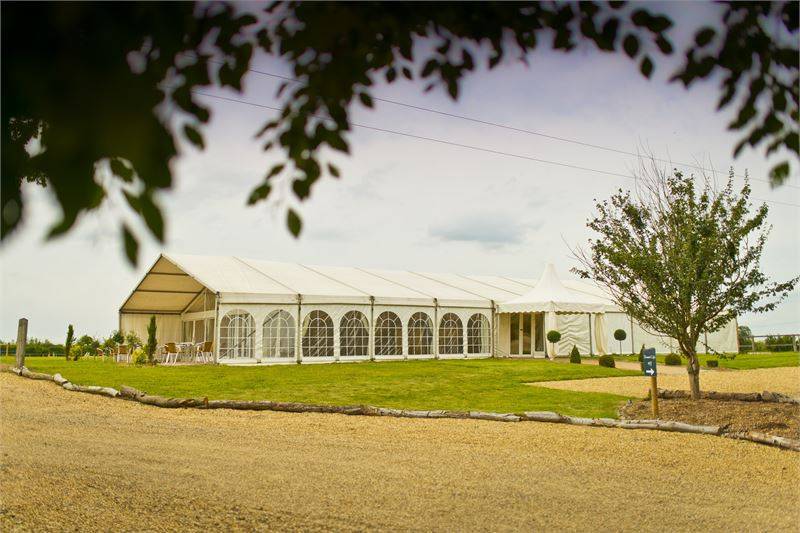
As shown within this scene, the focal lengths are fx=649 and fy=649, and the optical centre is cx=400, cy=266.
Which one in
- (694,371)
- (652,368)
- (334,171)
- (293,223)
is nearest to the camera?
(293,223)

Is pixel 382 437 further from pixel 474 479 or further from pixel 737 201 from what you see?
pixel 737 201

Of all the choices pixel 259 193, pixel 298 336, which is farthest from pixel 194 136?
pixel 298 336

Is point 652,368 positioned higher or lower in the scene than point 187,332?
lower

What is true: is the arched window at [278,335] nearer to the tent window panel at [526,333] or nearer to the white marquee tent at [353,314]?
the white marquee tent at [353,314]

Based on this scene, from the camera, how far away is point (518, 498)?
17.1 ft

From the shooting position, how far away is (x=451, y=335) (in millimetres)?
24047

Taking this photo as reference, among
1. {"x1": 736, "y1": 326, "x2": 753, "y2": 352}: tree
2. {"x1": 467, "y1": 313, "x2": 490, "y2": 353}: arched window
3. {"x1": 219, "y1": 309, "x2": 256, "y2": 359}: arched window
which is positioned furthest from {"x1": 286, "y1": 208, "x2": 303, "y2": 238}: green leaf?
{"x1": 736, "y1": 326, "x2": 753, "y2": 352}: tree

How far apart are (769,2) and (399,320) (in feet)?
64.8

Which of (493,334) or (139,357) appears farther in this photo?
(493,334)

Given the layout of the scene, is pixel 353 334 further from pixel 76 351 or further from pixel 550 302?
pixel 76 351

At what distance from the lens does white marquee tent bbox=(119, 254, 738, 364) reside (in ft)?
66.0

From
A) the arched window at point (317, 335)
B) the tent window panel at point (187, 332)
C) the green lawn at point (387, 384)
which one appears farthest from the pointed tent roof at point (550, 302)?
the tent window panel at point (187, 332)

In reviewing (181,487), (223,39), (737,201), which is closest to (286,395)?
(181,487)

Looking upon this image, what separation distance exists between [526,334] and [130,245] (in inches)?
990
